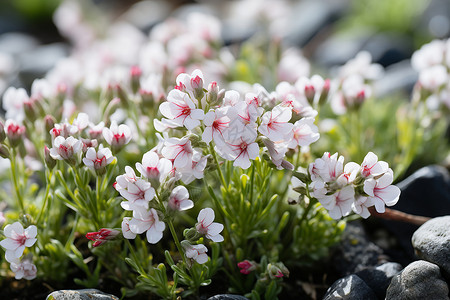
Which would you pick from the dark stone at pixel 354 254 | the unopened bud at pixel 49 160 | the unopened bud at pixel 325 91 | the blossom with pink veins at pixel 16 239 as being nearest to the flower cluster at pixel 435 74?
the unopened bud at pixel 325 91

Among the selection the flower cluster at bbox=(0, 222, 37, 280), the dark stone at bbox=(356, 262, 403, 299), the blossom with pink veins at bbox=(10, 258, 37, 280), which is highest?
the flower cluster at bbox=(0, 222, 37, 280)

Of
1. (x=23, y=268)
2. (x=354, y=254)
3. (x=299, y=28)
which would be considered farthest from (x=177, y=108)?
(x=299, y=28)

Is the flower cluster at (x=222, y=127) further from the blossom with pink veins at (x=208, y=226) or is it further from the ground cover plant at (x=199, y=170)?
the blossom with pink veins at (x=208, y=226)

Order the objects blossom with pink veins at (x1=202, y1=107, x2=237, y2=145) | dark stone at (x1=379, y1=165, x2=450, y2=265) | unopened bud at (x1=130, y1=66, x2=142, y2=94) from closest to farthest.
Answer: blossom with pink veins at (x1=202, y1=107, x2=237, y2=145) < dark stone at (x1=379, y1=165, x2=450, y2=265) < unopened bud at (x1=130, y1=66, x2=142, y2=94)

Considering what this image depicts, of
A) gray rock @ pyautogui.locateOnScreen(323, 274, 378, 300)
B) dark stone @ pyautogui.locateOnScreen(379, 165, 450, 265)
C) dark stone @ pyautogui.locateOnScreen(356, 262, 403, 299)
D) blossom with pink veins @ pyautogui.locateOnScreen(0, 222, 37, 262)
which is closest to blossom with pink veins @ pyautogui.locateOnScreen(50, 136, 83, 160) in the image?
blossom with pink veins @ pyautogui.locateOnScreen(0, 222, 37, 262)

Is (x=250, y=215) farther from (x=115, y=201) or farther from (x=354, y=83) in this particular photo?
(x=354, y=83)

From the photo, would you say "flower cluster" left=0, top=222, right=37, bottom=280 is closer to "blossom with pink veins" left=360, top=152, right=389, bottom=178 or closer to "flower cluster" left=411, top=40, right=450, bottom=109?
"blossom with pink veins" left=360, top=152, right=389, bottom=178
